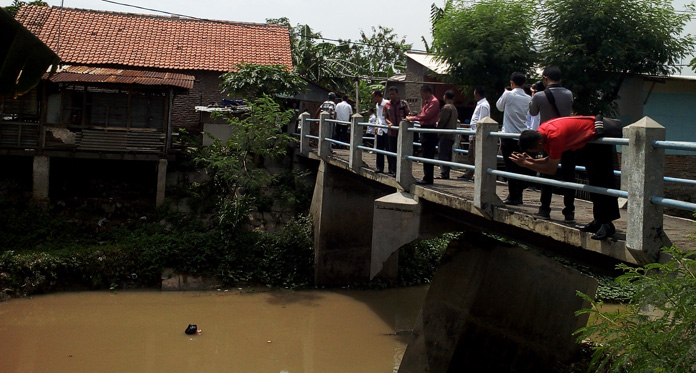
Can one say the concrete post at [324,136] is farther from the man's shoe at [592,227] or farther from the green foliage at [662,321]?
the green foliage at [662,321]

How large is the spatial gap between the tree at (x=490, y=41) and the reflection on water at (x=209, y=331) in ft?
20.6

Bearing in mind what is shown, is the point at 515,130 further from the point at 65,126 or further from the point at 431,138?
the point at 65,126

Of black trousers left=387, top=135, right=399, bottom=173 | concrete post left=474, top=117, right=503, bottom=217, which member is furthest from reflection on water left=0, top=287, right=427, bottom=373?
concrete post left=474, top=117, right=503, bottom=217

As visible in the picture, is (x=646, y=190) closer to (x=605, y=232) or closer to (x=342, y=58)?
(x=605, y=232)

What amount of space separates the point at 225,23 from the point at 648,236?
2078cm

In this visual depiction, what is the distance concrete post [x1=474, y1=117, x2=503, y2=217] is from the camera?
21.1ft

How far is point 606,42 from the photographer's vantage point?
14633mm

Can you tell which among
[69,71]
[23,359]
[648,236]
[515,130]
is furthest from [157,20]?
[648,236]

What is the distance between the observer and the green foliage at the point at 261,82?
1653 centimetres

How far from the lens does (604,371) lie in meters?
7.80

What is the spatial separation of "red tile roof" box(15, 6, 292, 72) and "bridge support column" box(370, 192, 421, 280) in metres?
12.5

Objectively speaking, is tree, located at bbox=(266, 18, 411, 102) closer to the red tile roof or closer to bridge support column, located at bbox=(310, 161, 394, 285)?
the red tile roof

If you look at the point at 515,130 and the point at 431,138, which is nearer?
the point at 515,130

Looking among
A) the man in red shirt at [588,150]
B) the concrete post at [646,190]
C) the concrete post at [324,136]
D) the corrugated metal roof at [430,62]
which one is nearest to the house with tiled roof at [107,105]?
the concrete post at [324,136]
